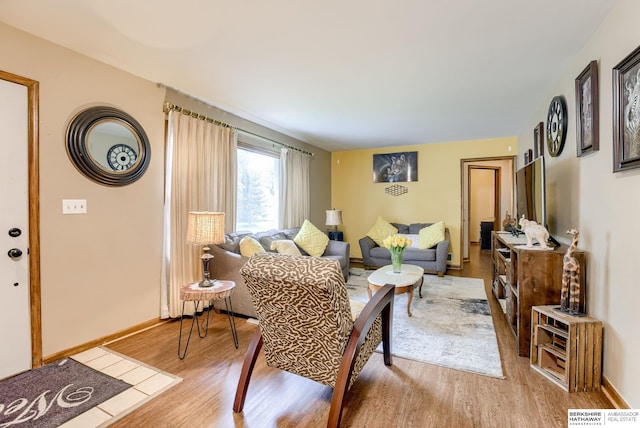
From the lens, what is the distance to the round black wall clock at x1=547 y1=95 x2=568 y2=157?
2772mm

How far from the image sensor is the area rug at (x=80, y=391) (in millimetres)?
1712

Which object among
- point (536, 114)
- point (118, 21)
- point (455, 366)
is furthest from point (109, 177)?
point (536, 114)

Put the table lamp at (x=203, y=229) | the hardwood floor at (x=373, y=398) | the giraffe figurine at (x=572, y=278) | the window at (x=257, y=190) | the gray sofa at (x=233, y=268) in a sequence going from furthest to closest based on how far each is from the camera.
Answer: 1. the window at (x=257, y=190)
2. the gray sofa at (x=233, y=268)
3. the table lamp at (x=203, y=229)
4. the giraffe figurine at (x=572, y=278)
5. the hardwood floor at (x=373, y=398)

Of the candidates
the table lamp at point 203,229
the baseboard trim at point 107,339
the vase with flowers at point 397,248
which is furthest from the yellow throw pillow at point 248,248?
the vase with flowers at point 397,248

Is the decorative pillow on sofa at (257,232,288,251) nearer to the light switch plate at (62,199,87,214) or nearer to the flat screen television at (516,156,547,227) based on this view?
the light switch plate at (62,199,87,214)

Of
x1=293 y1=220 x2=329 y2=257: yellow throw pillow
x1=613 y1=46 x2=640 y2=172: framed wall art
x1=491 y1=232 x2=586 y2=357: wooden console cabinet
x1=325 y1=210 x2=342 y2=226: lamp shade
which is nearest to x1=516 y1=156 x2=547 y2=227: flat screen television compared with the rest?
x1=491 y1=232 x2=586 y2=357: wooden console cabinet

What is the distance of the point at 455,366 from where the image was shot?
7.41 feet

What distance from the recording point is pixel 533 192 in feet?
9.50

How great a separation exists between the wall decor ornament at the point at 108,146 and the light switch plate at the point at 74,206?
225 millimetres

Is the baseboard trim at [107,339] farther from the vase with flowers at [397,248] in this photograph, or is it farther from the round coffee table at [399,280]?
the vase with flowers at [397,248]

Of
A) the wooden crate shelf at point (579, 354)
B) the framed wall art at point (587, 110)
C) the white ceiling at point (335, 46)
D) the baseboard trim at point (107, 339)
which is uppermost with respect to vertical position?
the white ceiling at point (335, 46)

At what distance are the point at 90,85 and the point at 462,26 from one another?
2977mm

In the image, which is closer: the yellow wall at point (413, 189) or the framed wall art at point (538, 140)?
the framed wall art at point (538, 140)

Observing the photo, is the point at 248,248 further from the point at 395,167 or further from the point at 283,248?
the point at 395,167
